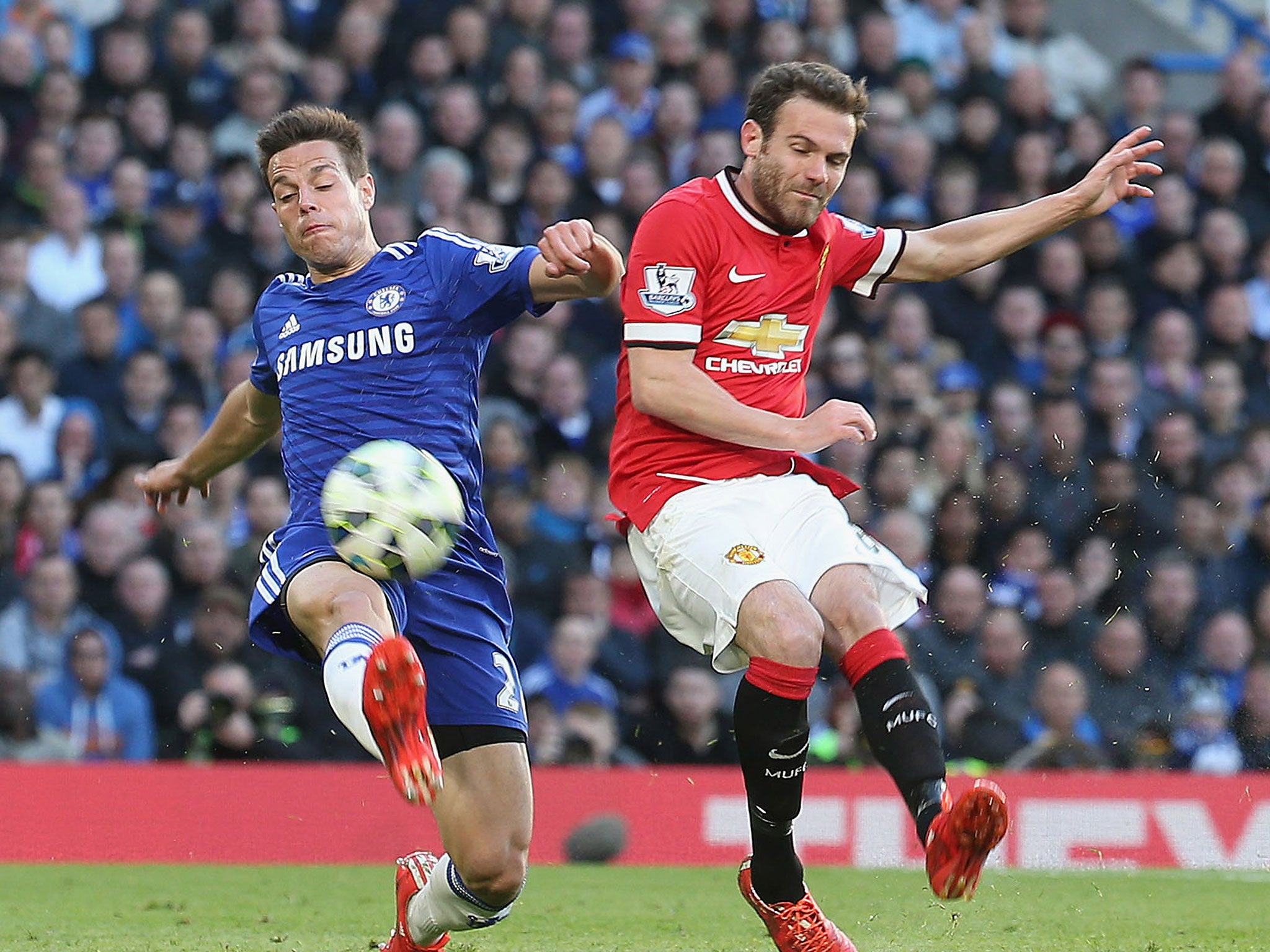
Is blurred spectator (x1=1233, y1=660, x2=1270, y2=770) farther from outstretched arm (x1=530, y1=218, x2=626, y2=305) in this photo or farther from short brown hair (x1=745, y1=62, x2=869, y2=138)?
outstretched arm (x1=530, y1=218, x2=626, y2=305)

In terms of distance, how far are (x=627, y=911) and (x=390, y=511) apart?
8.91 feet

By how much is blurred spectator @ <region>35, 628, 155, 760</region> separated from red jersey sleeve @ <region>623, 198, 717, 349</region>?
497cm

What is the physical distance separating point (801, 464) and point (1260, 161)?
8406 millimetres

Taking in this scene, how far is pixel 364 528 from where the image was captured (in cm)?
493

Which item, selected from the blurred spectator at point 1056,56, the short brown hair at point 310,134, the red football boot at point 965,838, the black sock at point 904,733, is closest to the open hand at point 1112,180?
the black sock at point 904,733

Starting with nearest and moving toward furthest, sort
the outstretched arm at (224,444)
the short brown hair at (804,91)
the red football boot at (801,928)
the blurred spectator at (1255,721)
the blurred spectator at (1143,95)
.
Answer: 1. the red football boot at (801,928)
2. the short brown hair at (804,91)
3. the outstretched arm at (224,444)
4. the blurred spectator at (1255,721)
5. the blurred spectator at (1143,95)

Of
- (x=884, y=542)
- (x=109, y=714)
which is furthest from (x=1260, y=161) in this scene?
(x=109, y=714)

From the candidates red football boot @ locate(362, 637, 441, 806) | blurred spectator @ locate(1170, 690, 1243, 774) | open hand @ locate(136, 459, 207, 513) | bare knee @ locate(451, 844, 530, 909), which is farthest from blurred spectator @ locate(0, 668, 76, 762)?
blurred spectator @ locate(1170, 690, 1243, 774)

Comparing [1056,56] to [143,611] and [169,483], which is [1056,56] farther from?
[169,483]

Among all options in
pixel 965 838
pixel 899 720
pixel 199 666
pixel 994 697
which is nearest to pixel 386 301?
pixel 899 720

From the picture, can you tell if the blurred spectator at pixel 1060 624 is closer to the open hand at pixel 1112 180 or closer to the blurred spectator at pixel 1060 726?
the blurred spectator at pixel 1060 726

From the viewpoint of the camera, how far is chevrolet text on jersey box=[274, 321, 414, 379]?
17.4 feet

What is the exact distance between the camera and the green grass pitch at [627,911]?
5.89m

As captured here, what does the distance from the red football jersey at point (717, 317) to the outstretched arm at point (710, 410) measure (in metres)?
0.07
